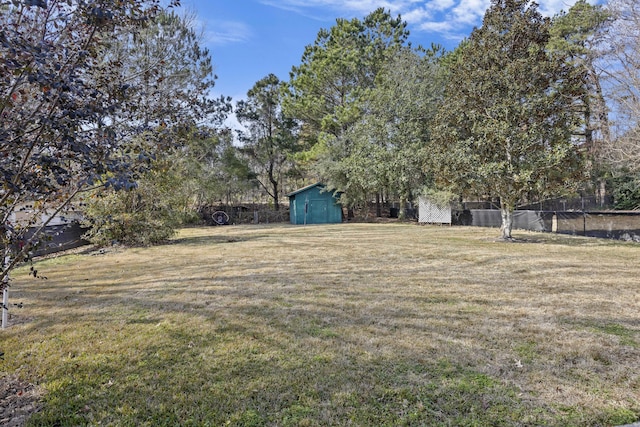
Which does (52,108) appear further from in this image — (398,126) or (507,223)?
(398,126)

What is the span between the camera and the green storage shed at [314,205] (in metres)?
22.7

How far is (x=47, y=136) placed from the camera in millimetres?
1970

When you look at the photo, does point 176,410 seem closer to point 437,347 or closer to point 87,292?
point 437,347

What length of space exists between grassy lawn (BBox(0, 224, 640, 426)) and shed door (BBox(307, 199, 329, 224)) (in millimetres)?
16713

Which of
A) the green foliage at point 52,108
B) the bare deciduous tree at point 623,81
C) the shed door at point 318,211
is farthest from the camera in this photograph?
the shed door at point 318,211

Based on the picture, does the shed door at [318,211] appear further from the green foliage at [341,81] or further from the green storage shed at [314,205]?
the green foliage at [341,81]

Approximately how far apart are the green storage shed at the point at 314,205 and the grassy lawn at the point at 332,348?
55.0ft


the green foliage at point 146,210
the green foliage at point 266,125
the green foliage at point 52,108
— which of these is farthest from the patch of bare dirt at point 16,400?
the green foliage at point 266,125

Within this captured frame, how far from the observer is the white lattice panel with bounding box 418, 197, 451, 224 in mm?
18047

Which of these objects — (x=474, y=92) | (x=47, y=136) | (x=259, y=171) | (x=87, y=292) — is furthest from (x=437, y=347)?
(x=259, y=171)

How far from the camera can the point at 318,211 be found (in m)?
22.9

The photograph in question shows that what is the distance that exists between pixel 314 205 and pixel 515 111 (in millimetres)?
14626

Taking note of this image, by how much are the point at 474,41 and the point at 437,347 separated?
10.4 m

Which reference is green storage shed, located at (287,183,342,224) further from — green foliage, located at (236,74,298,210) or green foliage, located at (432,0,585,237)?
green foliage, located at (432,0,585,237)
